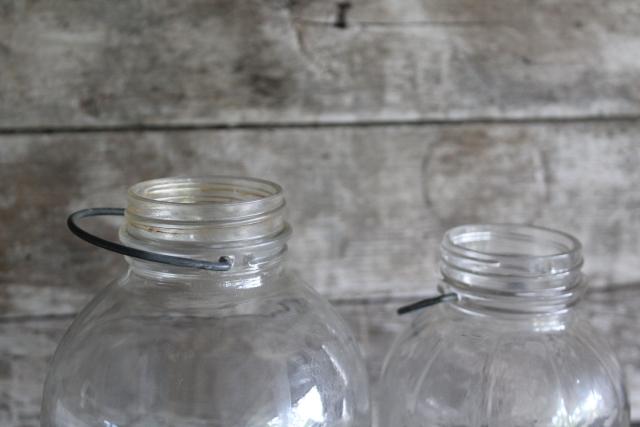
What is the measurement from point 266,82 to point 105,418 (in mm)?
324

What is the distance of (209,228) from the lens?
1.30 feet

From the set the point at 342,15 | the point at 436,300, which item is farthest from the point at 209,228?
the point at 342,15

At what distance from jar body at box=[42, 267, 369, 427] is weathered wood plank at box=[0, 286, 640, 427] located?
218 mm

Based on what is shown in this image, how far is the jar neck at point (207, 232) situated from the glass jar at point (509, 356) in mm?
130

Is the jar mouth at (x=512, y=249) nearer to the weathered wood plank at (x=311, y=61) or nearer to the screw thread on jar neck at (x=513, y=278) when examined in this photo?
the screw thread on jar neck at (x=513, y=278)

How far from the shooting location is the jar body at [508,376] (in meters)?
0.45

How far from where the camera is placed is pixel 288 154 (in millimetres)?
624

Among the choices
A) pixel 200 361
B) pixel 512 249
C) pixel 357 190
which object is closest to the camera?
pixel 200 361

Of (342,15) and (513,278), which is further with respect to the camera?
(342,15)

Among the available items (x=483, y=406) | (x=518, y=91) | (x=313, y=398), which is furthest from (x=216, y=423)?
(x=518, y=91)

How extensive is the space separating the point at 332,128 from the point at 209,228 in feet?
0.83

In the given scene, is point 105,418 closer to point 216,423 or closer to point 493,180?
point 216,423

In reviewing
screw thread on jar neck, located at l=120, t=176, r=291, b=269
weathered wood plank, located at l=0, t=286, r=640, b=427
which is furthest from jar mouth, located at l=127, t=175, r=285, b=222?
weathered wood plank, located at l=0, t=286, r=640, b=427

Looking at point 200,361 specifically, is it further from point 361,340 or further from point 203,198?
point 361,340
